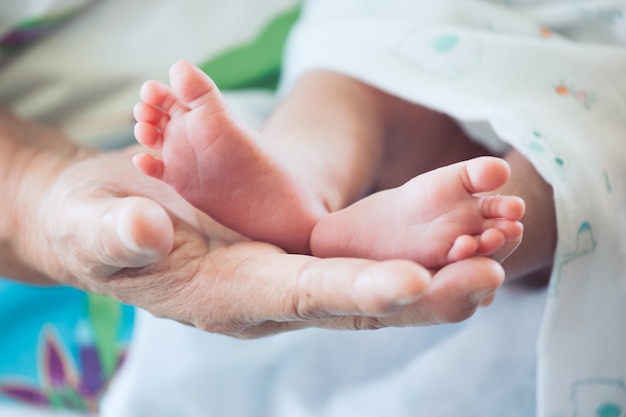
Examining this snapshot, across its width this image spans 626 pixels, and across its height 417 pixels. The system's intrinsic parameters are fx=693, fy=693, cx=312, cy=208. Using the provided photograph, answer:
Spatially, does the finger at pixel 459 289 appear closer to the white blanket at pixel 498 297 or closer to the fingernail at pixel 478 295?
the fingernail at pixel 478 295

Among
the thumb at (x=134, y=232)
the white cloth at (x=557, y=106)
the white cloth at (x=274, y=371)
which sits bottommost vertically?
the white cloth at (x=274, y=371)

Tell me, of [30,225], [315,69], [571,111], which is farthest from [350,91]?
[30,225]

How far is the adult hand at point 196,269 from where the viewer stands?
36 cm

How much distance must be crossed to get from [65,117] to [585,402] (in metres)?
0.61

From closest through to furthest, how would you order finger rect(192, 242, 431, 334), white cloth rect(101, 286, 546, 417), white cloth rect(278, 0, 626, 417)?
finger rect(192, 242, 431, 334) → white cloth rect(278, 0, 626, 417) → white cloth rect(101, 286, 546, 417)

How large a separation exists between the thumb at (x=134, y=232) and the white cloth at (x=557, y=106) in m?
0.29

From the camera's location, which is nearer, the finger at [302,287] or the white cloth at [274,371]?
the finger at [302,287]

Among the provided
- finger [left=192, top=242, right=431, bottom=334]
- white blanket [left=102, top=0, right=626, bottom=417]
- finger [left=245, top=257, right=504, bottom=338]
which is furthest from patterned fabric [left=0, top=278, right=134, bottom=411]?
finger [left=245, top=257, right=504, bottom=338]

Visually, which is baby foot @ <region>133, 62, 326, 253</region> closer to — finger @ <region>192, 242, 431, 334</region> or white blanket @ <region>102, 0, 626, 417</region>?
finger @ <region>192, 242, 431, 334</region>

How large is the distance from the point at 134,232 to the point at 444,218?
174mm

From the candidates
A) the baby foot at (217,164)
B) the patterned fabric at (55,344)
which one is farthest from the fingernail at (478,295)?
the patterned fabric at (55,344)

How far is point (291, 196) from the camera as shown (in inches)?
18.8

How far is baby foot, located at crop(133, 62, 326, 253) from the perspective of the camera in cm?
43

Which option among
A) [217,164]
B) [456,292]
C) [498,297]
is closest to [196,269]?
[217,164]
